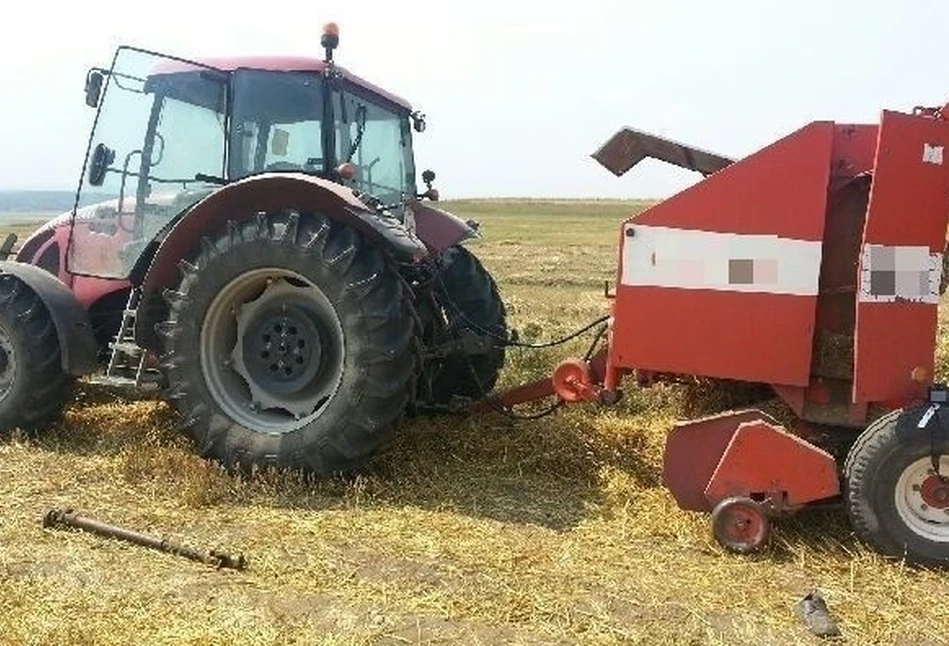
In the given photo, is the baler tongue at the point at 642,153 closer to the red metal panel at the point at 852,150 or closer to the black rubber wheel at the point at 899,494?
the red metal panel at the point at 852,150

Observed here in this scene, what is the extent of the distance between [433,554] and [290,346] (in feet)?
5.54

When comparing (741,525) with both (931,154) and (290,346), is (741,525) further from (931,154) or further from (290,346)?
(290,346)

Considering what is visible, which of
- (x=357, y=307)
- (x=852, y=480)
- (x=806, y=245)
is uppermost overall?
(x=806, y=245)

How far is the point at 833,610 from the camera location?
3678mm

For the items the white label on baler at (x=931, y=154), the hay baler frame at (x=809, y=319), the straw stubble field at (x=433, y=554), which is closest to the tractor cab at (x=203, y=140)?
the straw stubble field at (x=433, y=554)

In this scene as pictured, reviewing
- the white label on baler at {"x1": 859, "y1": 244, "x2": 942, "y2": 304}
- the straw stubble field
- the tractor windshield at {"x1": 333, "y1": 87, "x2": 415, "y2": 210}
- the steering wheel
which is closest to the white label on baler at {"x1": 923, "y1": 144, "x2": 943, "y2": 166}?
the white label on baler at {"x1": 859, "y1": 244, "x2": 942, "y2": 304}

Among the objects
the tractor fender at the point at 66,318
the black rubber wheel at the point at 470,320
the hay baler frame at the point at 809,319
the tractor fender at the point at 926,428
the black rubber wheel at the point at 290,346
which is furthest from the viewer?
the black rubber wheel at the point at 470,320

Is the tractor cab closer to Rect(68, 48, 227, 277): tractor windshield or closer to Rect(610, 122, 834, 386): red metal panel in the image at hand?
Rect(68, 48, 227, 277): tractor windshield

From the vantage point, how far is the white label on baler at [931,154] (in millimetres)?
4414

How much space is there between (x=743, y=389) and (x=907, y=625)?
5.37 ft

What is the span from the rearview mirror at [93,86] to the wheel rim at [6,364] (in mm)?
1426

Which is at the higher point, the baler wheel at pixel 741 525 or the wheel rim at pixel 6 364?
the wheel rim at pixel 6 364

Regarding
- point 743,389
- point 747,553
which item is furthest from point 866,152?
point 747,553

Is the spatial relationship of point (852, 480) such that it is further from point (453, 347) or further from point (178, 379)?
point (178, 379)
